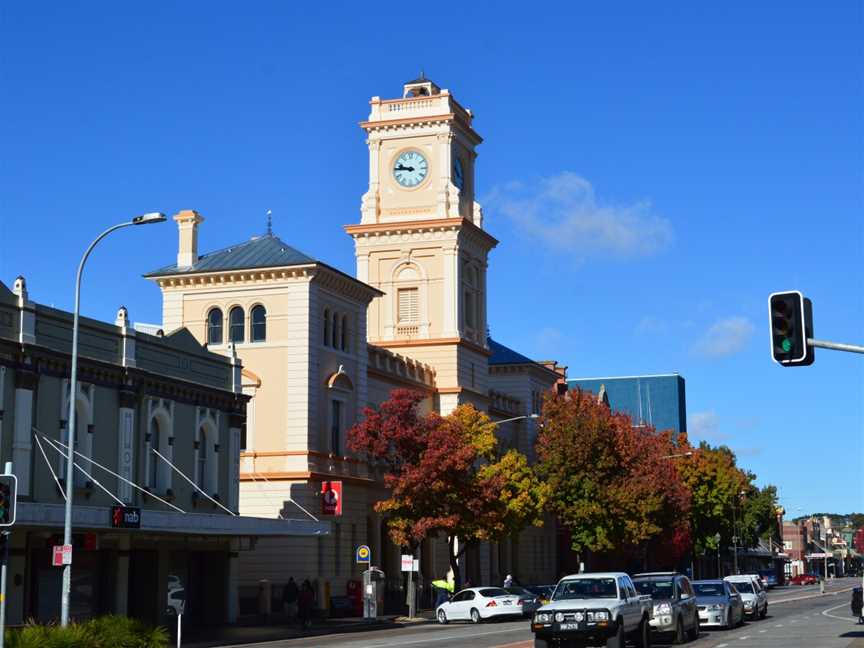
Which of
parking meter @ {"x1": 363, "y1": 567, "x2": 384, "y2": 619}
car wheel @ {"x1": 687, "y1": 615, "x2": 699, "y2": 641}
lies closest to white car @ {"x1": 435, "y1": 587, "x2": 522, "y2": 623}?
parking meter @ {"x1": 363, "y1": 567, "x2": 384, "y2": 619}

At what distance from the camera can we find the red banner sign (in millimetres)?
56938

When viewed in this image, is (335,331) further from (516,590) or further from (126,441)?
(126,441)

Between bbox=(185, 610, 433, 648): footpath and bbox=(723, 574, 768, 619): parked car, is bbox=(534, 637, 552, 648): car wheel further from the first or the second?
bbox=(723, 574, 768, 619): parked car

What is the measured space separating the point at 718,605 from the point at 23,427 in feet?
67.8

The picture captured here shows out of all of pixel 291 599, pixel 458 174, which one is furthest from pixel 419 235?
pixel 291 599

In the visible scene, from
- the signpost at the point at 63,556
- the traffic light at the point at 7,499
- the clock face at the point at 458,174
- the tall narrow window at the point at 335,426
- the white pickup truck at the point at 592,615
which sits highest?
the clock face at the point at 458,174

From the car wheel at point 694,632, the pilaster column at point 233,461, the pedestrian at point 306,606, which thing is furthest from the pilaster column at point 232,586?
the car wheel at point 694,632

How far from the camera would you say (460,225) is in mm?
75625

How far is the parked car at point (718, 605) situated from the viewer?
129ft

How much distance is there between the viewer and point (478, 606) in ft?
171

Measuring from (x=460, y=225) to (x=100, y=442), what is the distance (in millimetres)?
36078

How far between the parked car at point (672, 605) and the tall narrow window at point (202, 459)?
18.9 metres

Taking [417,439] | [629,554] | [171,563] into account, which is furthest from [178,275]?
[629,554]

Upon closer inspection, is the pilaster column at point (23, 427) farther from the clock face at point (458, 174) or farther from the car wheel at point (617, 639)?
the clock face at point (458, 174)
